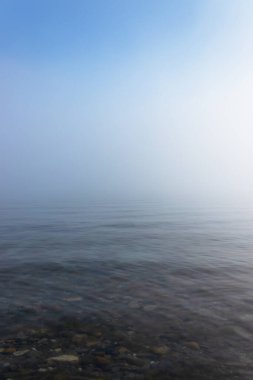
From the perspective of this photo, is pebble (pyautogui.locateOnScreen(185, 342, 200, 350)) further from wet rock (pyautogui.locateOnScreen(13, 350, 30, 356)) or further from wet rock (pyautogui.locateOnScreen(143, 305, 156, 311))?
wet rock (pyautogui.locateOnScreen(13, 350, 30, 356))

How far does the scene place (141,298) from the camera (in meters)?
12.3

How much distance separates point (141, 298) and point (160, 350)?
158 inches

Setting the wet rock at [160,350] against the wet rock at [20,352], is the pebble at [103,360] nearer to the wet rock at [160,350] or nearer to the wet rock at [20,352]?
the wet rock at [160,350]

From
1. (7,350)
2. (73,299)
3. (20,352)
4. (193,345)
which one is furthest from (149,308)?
(7,350)

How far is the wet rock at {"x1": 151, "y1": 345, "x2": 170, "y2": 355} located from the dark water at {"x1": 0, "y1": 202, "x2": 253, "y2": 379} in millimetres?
110

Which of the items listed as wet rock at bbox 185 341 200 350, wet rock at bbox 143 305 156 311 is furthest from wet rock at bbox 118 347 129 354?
wet rock at bbox 143 305 156 311

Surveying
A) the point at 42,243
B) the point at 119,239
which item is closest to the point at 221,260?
the point at 119,239

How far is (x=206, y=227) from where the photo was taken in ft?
112

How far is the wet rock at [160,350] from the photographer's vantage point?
26.8ft

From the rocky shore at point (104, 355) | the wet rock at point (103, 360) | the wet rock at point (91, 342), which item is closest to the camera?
the rocky shore at point (104, 355)

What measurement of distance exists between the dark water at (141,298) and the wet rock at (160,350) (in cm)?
11

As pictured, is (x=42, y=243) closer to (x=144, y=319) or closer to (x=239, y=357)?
(x=144, y=319)

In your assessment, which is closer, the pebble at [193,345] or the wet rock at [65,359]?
the wet rock at [65,359]

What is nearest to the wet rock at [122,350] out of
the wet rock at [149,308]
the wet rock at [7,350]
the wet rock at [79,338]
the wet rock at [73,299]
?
the wet rock at [79,338]
